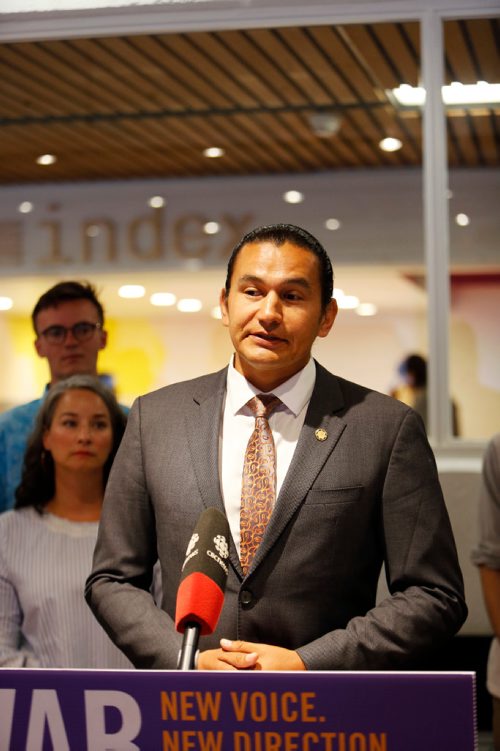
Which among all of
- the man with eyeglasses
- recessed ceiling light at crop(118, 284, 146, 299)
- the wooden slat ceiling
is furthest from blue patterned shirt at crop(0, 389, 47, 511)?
recessed ceiling light at crop(118, 284, 146, 299)

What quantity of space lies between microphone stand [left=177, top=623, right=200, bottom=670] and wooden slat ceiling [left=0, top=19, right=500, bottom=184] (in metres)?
3.18

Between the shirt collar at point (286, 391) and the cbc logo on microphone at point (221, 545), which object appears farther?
the shirt collar at point (286, 391)

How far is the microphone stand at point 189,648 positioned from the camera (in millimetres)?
1391

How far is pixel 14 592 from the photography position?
2.97 m

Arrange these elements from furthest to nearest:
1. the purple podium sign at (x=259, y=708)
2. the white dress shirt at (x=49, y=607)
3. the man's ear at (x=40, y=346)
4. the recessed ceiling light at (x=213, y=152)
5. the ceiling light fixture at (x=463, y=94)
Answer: the recessed ceiling light at (x=213, y=152)
the ceiling light fixture at (x=463, y=94)
the man's ear at (x=40, y=346)
the white dress shirt at (x=49, y=607)
the purple podium sign at (x=259, y=708)

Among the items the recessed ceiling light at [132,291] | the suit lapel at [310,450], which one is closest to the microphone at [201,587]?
the suit lapel at [310,450]

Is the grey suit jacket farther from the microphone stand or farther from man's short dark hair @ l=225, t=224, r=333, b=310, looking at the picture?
the microphone stand

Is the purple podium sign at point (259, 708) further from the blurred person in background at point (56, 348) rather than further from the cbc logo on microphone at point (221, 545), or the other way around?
the blurred person in background at point (56, 348)

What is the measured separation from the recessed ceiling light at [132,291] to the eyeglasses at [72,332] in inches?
146

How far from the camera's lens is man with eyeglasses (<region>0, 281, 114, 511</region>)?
3.56 metres

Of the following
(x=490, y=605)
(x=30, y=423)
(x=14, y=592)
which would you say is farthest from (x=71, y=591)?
(x=490, y=605)

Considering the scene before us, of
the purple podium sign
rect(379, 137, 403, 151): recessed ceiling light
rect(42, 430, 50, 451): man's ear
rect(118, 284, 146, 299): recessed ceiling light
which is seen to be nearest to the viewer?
the purple podium sign

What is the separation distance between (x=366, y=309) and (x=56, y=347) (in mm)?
4216

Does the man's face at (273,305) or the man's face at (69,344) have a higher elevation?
the man's face at (69,344)
